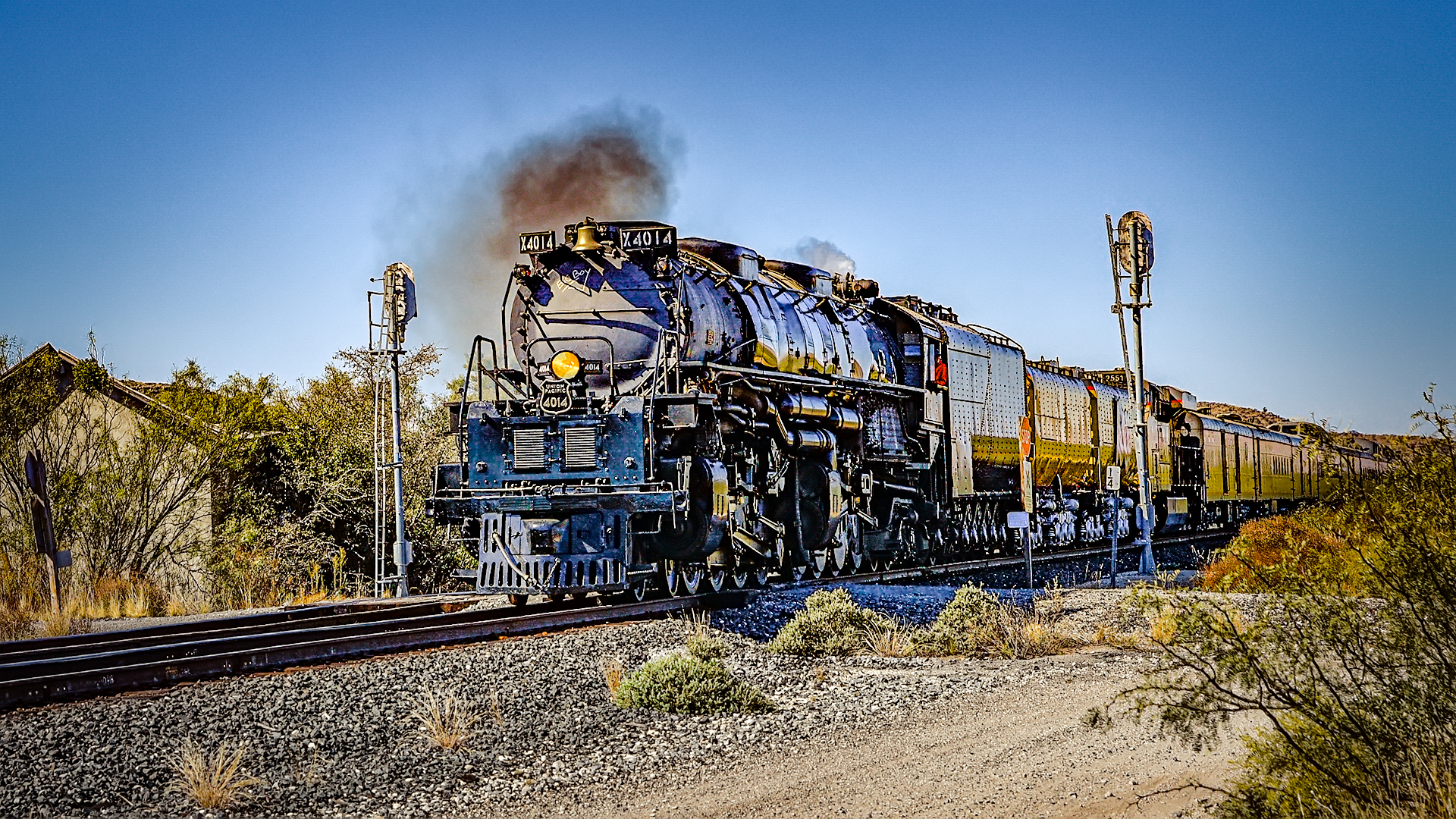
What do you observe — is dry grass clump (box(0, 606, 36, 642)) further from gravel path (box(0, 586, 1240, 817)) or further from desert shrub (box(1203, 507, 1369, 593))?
desert shrub (box(1203, 507, 1369, 593))

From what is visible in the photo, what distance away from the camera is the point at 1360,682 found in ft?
20.5

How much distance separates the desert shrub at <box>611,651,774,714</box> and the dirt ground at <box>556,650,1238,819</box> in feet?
3.35

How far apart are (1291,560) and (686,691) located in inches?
167

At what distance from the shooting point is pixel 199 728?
26.4ft

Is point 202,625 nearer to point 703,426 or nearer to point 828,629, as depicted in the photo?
point 703,426

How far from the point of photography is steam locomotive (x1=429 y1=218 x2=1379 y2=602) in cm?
1368

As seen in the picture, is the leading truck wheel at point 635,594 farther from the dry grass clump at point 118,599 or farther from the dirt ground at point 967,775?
the dry grass clump at point 118,599

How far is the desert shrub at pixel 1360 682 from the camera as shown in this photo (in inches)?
220

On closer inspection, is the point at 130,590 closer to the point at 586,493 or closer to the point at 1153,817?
the point at 586,493

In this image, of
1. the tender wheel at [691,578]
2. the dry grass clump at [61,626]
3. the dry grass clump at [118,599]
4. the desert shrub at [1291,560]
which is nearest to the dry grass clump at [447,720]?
the desert shrub at [1291,560]

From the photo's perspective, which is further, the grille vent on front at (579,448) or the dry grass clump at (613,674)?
the grille vent on front at (579,448)

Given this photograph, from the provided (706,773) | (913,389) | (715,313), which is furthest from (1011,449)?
(706,773)

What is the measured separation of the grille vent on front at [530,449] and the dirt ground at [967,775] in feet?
20.0

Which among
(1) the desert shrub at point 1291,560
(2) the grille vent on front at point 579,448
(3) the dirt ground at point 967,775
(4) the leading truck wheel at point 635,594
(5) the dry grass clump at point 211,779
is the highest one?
(2) the grille vent on front at point 579,448
